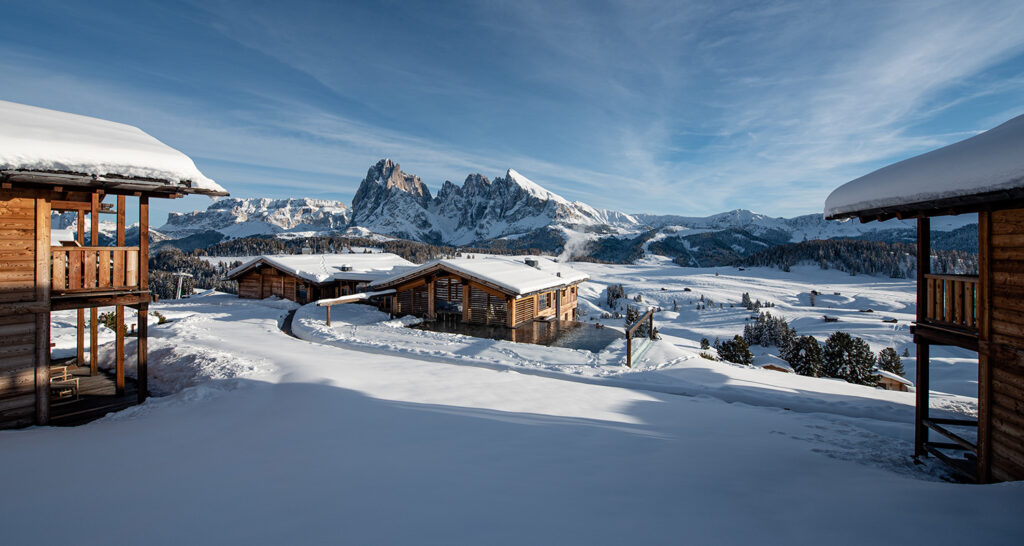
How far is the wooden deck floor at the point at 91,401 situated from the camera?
23.6ft

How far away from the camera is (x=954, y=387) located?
2044cm

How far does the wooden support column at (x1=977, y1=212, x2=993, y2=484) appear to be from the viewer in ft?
17.8

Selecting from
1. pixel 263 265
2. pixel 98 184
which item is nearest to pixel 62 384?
pixel 98 184

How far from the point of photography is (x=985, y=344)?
543 centimetres

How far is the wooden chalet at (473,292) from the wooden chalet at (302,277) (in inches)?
210

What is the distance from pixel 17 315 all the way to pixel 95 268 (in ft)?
4.24

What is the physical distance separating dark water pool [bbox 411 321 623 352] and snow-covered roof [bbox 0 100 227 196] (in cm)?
976

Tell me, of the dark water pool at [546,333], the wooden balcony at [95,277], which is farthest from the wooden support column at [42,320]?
the dark water pool at [546,333]

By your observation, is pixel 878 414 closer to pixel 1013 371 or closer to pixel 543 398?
pixel 1013 371

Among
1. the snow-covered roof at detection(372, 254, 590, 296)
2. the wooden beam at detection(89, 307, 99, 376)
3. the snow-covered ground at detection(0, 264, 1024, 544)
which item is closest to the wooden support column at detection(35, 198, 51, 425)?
the snow-covered ground at detection(0, 264, 1024, 544)

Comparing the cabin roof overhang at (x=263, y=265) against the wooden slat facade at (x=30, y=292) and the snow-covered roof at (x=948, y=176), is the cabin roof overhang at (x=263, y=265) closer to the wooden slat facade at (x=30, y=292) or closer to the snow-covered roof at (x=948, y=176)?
the wooden slat facade at (x=30, y=292)

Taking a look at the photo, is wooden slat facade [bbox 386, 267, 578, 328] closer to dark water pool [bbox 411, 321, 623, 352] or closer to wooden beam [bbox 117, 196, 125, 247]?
dark water pool [bbox 411, 321, 623, 352]

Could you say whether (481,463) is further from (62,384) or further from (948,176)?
(62,384)

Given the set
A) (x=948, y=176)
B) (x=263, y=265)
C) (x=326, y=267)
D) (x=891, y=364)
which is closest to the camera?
(x=948, y=176)
